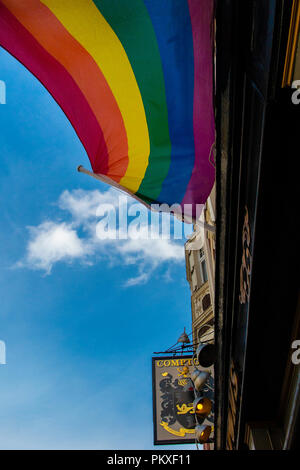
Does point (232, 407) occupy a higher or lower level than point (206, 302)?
lower

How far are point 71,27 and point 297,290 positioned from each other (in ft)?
18.8

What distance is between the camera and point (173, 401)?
12.2 metres

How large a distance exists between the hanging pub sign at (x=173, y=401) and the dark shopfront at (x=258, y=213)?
4.61m

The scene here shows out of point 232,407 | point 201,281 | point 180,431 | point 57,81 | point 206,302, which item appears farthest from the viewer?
point 201,281

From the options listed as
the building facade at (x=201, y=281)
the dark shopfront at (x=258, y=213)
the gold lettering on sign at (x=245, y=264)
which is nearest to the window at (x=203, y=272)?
the building facade at (x=201, y=281)

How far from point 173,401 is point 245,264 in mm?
9363

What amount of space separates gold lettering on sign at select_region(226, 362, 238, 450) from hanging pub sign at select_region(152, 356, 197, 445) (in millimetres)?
3246

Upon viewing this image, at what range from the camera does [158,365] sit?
13.7 m

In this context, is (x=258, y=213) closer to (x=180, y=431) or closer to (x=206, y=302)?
(x=180, y=431)

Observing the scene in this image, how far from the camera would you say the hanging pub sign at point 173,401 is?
11273 mm

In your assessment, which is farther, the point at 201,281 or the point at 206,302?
the point at 201,281

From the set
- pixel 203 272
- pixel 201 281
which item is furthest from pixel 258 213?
pixel 203 272

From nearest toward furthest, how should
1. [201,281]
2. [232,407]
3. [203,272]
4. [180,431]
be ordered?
[232,407] → [180,431] → [201,281] → [203,272]
